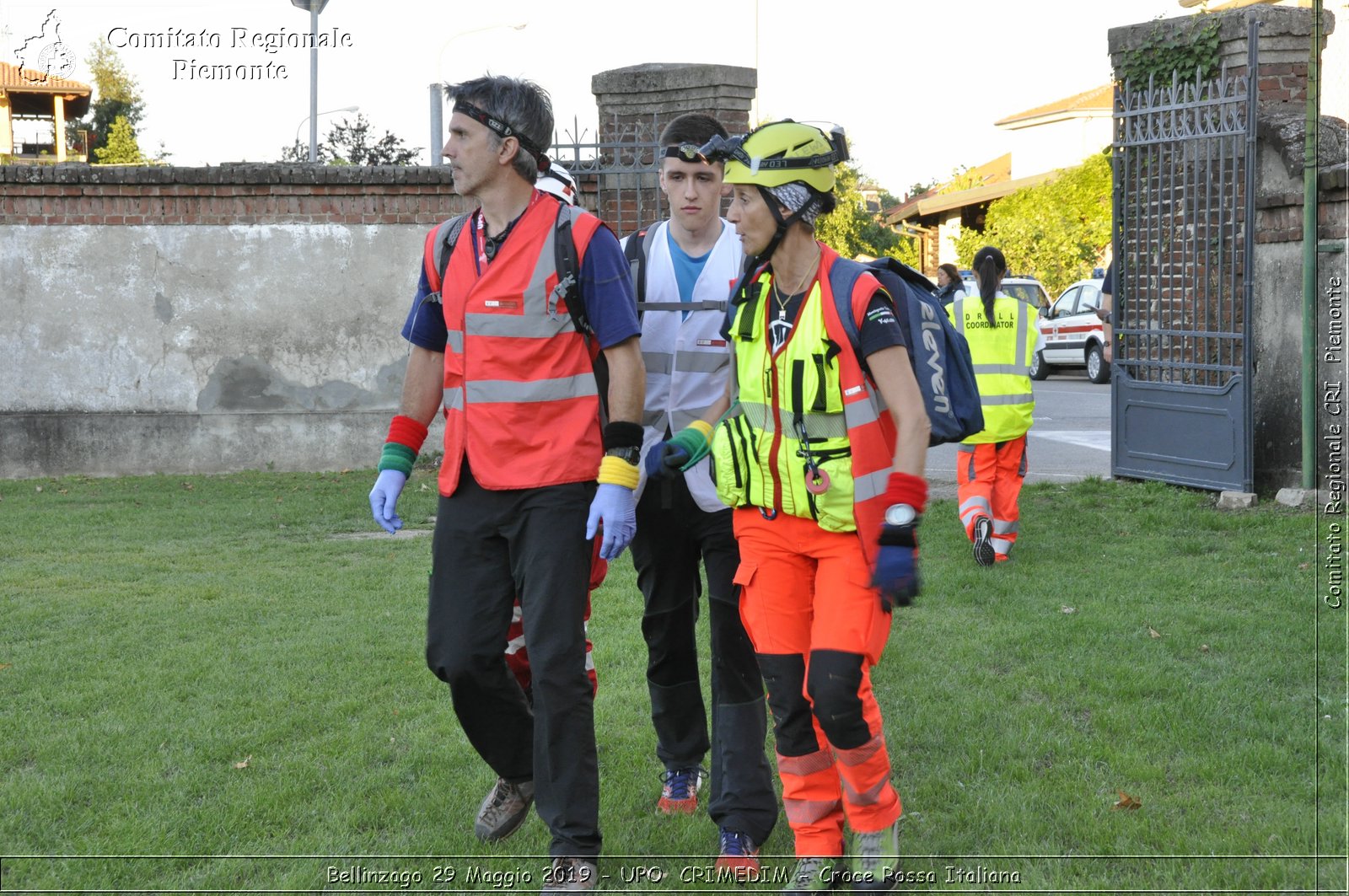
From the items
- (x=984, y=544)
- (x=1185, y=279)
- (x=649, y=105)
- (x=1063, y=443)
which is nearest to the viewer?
(x=984, y=544)

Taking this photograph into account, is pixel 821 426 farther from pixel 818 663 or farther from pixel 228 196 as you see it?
pixel 228 196

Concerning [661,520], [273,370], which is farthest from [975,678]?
[273,370]

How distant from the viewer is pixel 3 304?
13.4 metres

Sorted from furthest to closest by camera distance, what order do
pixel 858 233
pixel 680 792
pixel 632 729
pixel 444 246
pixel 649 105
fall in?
pixel 858 233
pixel 649 105
pixel 632 729
pixel 680 792
pixel 444 246

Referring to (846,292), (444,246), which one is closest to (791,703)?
(846,292)

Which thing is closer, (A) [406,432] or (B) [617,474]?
(B) [617,474]

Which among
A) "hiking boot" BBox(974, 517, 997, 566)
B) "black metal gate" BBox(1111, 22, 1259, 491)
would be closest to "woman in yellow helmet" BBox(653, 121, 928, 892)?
"hiking boot" BBox(974, 517, 997, 566)

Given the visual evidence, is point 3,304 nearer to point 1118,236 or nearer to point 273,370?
point 273,370

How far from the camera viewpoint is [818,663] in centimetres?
366

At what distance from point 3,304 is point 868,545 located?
12.2 metres

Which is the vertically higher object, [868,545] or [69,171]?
[69,171]

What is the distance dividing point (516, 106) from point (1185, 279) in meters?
8.41

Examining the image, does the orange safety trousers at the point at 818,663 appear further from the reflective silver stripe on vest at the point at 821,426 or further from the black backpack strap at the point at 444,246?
the black backpack strap at the point at 444,246

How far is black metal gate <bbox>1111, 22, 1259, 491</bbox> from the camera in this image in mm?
10414
